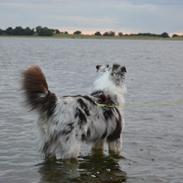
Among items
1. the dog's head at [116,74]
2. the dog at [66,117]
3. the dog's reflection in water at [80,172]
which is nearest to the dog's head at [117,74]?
the dog's head at [116,74]

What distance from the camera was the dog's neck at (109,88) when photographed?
10223 millimetres

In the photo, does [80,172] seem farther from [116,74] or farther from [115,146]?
[116,74]

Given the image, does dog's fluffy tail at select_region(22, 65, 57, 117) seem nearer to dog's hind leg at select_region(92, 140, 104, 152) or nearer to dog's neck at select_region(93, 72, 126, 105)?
dog's neck at select_region(93, 72, 126, 105)

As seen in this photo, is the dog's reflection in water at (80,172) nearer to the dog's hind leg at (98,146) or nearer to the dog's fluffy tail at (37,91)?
the dog's hind leg at (98,146)

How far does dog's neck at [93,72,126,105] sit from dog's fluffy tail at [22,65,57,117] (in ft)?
4.53

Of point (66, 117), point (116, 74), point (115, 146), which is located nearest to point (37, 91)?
point (66, 117)

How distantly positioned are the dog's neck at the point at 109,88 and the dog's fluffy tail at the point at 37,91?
1.38m

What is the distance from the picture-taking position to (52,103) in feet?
30.0

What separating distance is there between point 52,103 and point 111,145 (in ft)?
6.33

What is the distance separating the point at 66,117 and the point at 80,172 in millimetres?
1180

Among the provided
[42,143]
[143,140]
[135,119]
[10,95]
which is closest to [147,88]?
[10,95]

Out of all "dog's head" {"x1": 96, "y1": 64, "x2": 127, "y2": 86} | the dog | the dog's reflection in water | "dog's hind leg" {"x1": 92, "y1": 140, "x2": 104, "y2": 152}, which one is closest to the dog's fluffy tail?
the dog

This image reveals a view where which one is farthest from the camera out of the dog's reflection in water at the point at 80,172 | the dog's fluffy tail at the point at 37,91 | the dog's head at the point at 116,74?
the dog's head at the point at 116,74

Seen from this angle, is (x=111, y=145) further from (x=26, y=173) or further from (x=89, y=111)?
(x=26, y=173)
